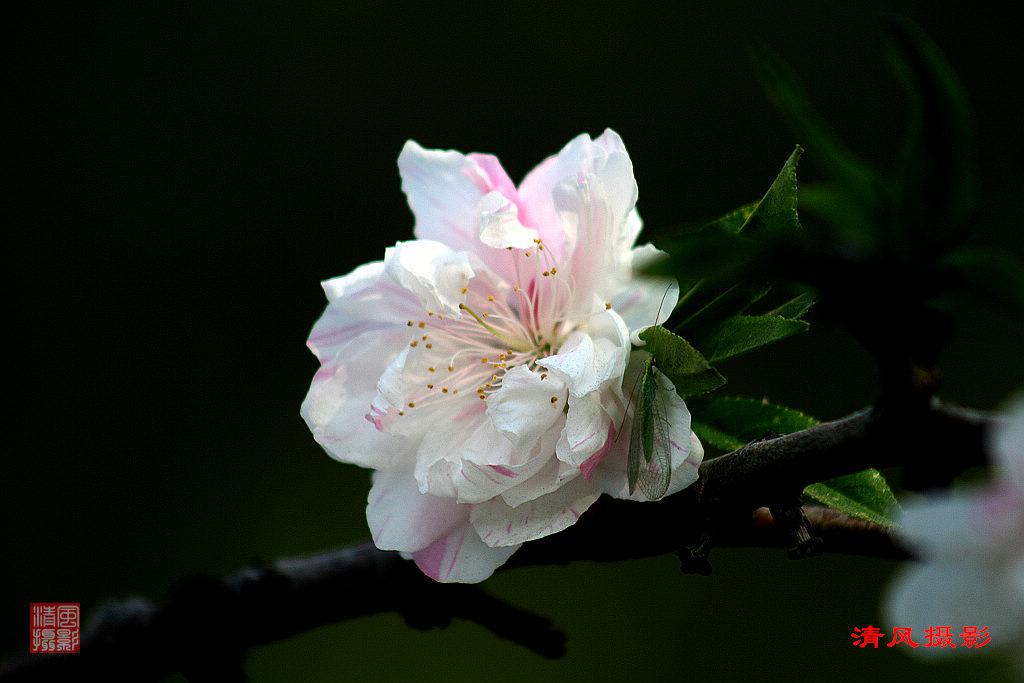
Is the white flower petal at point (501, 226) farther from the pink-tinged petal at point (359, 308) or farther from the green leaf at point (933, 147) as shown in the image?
the green leaf at point (933, 147)

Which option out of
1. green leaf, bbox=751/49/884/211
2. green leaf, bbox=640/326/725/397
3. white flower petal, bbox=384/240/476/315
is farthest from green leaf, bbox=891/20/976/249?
white flower petal, bbox=384/240/476/315

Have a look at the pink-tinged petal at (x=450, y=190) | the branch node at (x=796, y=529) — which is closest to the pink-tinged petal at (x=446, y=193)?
the pink-tinged petal at (x=450, y=190)

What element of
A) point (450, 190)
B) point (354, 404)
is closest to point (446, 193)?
point (450, 190)

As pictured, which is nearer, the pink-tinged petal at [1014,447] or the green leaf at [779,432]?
the pink-tinged petal at [1014,447]

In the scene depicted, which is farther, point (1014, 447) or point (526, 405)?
point (526, 405)

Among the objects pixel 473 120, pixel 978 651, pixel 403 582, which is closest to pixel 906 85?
pixel 978 651

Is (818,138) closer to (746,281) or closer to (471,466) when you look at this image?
(746,281)

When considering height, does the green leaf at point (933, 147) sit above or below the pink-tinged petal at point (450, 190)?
below
